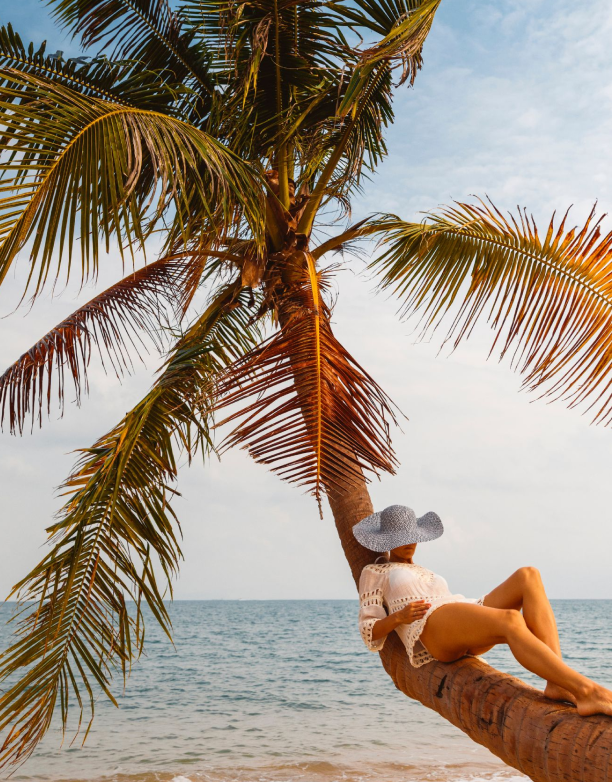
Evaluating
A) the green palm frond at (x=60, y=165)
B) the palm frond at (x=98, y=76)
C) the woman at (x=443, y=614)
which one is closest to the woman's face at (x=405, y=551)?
the woman at (x=443, y=614)

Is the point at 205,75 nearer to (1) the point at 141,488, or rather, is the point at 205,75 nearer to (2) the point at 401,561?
(1) the point at 141,488

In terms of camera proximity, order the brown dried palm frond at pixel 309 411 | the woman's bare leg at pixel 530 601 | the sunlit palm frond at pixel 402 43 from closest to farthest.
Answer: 1. the woman's bare leg at pixel 530 601
2. the brown dried palm frond at pixel 309 411
3. the sunlit palm frond at pixel 402 43

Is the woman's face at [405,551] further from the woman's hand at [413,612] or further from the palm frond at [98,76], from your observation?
the palm frond at [98,76]

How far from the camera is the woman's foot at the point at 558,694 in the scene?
2746 mm

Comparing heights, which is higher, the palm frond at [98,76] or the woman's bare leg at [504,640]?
the palm frond at [98,76]

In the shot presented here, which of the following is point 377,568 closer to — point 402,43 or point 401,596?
point 401,596

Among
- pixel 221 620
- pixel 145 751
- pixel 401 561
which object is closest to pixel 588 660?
pixel 145 751

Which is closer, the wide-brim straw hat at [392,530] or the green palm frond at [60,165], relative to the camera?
the green palm frond at [60,165]

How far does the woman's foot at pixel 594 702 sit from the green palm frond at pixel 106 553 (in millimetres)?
2218

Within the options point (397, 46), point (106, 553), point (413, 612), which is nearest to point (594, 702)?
point (413, 612)

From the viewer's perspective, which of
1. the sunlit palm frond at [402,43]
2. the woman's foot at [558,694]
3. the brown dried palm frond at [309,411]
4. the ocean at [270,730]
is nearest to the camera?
the woman's foot at [558,694]

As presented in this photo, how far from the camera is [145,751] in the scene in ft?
42.8

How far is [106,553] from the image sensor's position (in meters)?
4.29

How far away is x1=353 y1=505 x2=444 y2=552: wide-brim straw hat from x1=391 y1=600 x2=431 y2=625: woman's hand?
0.44 m
